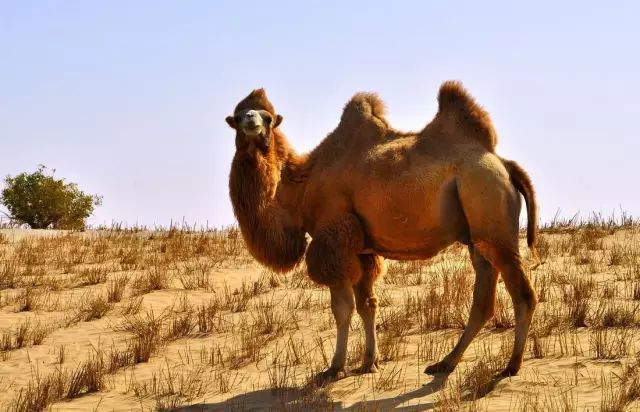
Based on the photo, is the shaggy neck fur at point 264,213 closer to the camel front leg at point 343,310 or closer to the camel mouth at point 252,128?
the camel mouth at point 252,128

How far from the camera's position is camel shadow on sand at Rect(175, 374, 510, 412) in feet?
23.5

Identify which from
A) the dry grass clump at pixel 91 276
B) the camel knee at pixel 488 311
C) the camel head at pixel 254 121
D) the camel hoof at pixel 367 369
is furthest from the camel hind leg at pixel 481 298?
the dry grass clump at pixel 91 276

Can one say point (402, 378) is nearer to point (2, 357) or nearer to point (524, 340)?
point (524, 340)

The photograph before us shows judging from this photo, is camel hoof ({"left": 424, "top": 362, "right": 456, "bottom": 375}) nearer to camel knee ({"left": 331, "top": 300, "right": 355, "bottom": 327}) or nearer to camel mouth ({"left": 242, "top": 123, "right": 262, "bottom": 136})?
camel knee ({"left": 331, "top": 300, "right": 355, "bottom": 327})

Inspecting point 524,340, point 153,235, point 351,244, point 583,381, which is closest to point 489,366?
point 524,340

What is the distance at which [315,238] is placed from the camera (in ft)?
27.7

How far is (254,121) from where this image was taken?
335 inches

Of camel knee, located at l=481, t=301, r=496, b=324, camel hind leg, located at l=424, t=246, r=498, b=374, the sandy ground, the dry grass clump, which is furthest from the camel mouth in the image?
the dry grass clump

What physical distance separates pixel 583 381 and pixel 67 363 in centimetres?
537

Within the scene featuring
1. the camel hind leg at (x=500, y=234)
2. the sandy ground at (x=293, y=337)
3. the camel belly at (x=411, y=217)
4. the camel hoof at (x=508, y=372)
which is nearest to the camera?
the sandy ground at (x=293, y=337)

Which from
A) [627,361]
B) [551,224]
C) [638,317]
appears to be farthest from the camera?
[551,224]

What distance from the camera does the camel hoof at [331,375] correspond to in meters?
8.18

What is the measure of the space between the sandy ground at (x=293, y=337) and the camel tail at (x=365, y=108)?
7.42 feet

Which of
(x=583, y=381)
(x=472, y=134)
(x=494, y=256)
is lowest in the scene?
(x=583, y=381)
